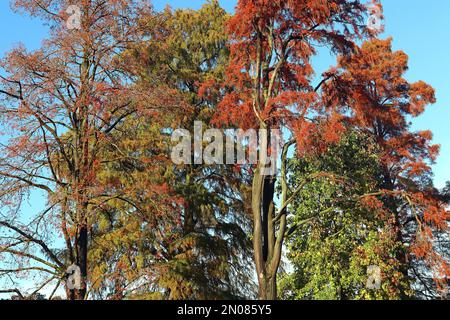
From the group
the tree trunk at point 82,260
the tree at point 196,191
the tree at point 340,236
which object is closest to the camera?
the tree trunk at point 82,260

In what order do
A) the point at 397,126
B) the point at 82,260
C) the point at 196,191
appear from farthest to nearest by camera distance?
the point at 397,126 → the point at 196,191 → the point at 82,260

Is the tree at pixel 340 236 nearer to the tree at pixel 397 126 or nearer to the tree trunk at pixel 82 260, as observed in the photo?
the tree at pixel 397 126

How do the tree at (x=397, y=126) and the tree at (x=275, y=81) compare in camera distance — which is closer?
the tree at (x=275, y=81)

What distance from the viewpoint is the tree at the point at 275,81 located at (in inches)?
545

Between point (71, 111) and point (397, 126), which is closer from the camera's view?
point (71, 111)

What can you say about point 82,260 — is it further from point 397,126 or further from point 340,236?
point 397,126

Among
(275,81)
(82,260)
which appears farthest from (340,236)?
(82,260)

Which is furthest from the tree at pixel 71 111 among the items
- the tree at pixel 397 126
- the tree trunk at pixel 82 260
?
the tree at pixel 397 126

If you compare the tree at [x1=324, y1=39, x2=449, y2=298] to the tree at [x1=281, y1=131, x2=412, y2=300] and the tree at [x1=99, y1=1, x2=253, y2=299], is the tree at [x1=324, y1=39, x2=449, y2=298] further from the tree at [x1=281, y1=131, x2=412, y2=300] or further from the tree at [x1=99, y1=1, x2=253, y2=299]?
the tree at [x1=99, y1=1, x2=253, y2=299]

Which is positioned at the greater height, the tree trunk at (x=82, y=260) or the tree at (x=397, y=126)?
the tree at (x=397, y=126)

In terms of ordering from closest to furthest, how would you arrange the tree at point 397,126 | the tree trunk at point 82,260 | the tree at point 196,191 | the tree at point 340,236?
1. the tree trunk at point 82,260
2. the tree at point 340,236
3. the tree at point 196,191
4. the tree at point 397,126

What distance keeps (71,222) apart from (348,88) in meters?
9.24

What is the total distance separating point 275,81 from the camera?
15.5 meters
